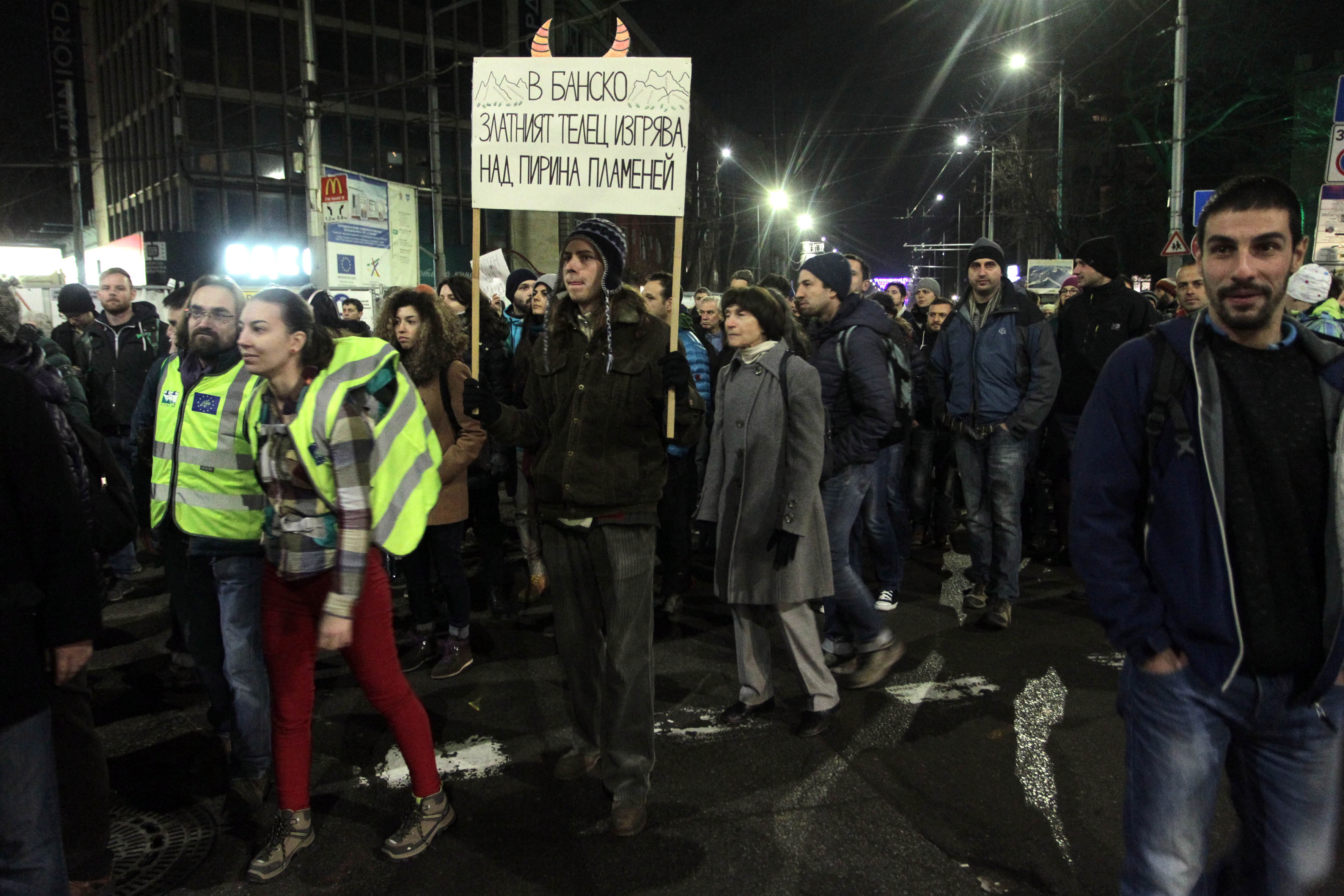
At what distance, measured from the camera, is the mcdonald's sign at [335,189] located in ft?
43.8

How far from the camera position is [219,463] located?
3.51m

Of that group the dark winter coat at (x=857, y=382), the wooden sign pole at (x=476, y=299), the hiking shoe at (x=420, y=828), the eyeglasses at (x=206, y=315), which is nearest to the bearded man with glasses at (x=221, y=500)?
the eyeglasses at (x=206, y=315)

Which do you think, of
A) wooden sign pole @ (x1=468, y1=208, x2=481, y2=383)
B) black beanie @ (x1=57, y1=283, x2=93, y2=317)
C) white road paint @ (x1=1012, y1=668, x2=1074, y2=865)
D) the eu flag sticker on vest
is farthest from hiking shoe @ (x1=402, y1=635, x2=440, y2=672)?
black beanie @ (x1=57, y1=283, x2=93, y2=317)

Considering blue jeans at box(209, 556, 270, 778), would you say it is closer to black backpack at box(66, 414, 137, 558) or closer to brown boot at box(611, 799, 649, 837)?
black backpack at box(66, 414, 137, 558)

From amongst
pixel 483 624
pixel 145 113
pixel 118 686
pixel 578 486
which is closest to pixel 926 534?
pixel 483 624

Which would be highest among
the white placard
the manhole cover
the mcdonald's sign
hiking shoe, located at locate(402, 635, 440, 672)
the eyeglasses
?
the mcdonald's sign

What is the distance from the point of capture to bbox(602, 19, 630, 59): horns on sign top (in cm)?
399

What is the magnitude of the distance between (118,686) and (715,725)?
345 centimetres

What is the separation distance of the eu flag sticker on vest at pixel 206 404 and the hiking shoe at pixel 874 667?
3.33 m

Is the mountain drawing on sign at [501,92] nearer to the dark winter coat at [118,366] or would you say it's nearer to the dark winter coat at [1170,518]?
the dark winter coat at [1170,518]

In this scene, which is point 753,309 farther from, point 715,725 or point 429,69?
point 429,69

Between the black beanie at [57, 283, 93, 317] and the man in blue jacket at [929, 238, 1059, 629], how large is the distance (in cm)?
737

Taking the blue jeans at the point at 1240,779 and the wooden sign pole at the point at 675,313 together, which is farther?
the wooden sign pole at the point at 675,313

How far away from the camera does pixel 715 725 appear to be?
437cm
